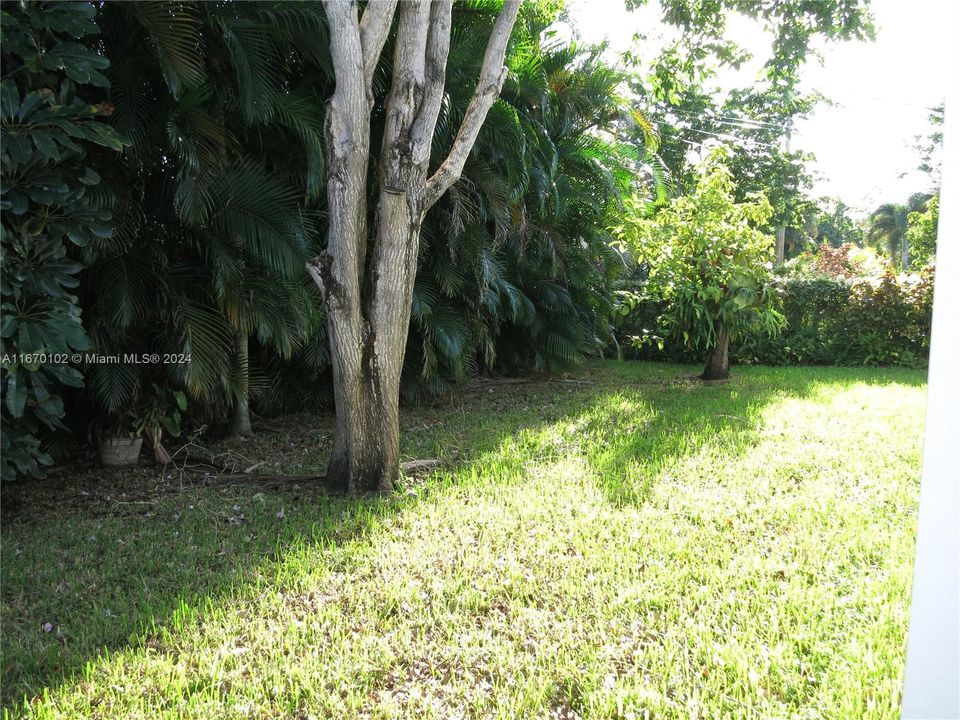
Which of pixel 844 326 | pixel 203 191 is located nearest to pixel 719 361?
pixel 844 326

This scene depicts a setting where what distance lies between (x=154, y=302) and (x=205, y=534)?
2.00 metres

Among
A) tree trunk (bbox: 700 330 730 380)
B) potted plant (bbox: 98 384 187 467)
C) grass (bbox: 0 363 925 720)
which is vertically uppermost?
tree trunk (bbox: 700 330 730 380)

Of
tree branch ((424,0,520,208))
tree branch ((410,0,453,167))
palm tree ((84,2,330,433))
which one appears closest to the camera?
Result: tree branch ((410,0,453,167))

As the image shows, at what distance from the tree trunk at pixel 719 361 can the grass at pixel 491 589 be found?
3822 mm

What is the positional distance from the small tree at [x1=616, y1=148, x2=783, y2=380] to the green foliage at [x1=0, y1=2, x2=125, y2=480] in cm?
694

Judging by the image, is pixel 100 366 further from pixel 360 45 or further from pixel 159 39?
pixel 360 45

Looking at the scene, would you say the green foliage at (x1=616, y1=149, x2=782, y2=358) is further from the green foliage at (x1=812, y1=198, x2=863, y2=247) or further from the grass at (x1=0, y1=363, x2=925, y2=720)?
the green foliage at (x1=812, y1=198, x2=863, y2=247)

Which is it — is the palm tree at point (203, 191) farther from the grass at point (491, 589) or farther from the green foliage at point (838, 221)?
the green foliage at point (838, 221)

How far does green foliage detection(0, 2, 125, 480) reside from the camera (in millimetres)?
3271

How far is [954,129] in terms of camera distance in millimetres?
1537

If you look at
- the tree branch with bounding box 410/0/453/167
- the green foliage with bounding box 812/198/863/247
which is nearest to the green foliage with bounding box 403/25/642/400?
the tree branch with bounding box 410/0/453/167

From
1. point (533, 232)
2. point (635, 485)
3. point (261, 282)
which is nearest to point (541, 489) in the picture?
point (635, 485)

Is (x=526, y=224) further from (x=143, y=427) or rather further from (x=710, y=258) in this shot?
(x=143, y=427)

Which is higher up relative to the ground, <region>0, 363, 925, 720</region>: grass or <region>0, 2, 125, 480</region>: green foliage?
<region>0, 2, 125, 480</region>: green foliage
